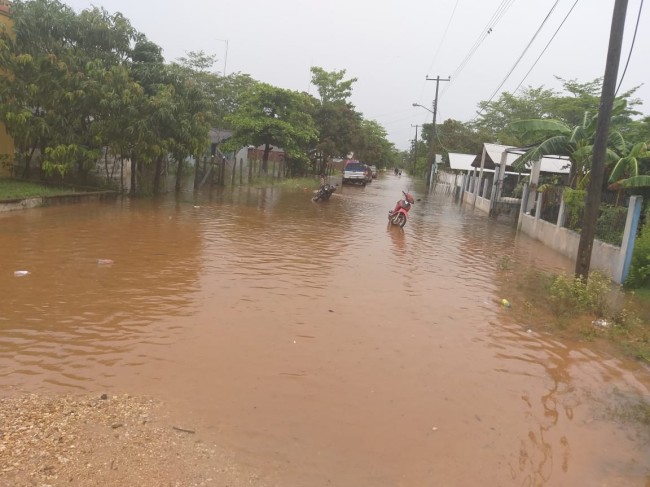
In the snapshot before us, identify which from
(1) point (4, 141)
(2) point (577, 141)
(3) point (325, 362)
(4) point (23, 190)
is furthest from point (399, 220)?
(1) point (4, 141)

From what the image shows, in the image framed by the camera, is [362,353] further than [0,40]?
No

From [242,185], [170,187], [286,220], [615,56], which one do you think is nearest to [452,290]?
[615,56]

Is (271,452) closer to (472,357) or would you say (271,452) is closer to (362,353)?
(362,353)

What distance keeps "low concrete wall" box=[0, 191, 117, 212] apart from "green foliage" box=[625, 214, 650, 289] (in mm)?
14033

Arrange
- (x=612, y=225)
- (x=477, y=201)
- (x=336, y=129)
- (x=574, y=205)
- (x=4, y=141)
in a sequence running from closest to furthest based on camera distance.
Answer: (x=612, y=225) → (x=574, y=205) → (x=4, y=141) → (x=477, y=201) → (x=336, y=129)

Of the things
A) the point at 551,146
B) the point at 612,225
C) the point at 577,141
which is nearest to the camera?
the point at 612,225

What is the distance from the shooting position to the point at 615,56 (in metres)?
7.54

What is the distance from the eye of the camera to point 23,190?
13.9 metres

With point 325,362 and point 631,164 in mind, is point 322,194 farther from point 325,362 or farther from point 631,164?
point 325,362

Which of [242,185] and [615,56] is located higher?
[615,56]

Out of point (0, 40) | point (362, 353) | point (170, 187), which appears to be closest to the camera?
point (362, 353)

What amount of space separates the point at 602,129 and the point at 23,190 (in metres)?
14.1

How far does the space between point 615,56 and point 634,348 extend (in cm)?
437

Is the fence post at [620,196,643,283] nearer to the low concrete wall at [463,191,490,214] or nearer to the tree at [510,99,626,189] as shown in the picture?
the tree at [510,99,626,189]
